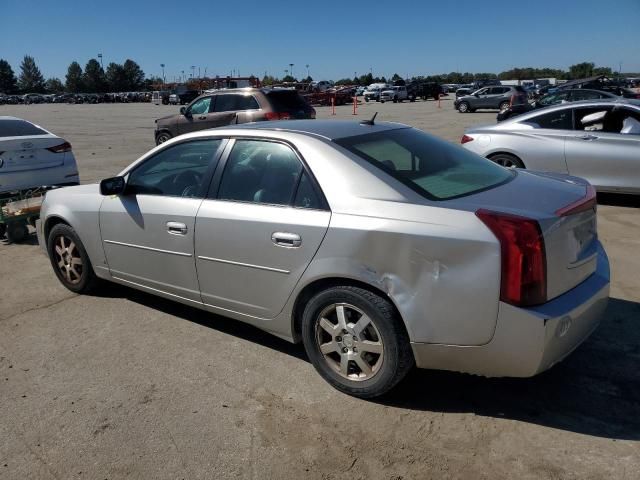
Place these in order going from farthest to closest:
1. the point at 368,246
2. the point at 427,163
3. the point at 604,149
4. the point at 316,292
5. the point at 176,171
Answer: the point at 604,149
the point at 176,171
the point at 427,163
the point at 316,292
the point at 368,246

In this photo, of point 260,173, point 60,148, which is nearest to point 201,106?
point 60,148

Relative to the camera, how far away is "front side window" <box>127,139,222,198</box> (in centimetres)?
398

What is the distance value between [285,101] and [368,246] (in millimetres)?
11183

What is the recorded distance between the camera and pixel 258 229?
136 inches

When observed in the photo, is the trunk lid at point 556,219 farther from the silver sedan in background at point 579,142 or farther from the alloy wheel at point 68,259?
the silver sedan in background at point 579,142

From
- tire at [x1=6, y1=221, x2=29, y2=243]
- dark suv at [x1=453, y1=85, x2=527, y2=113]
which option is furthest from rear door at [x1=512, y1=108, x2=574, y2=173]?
dark suv at [x1=453, y1=85, x2=527, y2=113]

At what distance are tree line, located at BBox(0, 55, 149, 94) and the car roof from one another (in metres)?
147

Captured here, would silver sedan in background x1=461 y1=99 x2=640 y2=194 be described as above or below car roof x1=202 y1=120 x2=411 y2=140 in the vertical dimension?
below

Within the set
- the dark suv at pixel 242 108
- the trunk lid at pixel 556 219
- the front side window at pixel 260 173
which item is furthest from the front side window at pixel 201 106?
the trunk lid at pixel 556 219

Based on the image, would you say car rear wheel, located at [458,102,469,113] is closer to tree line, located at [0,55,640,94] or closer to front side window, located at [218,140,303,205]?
front side window, located at [218,140,303,205]

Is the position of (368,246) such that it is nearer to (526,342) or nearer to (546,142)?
(526,342)

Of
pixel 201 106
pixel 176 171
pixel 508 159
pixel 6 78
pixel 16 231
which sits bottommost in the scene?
pixel 16 231

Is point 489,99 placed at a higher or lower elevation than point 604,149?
higher

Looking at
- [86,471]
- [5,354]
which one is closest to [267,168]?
[86,471]
